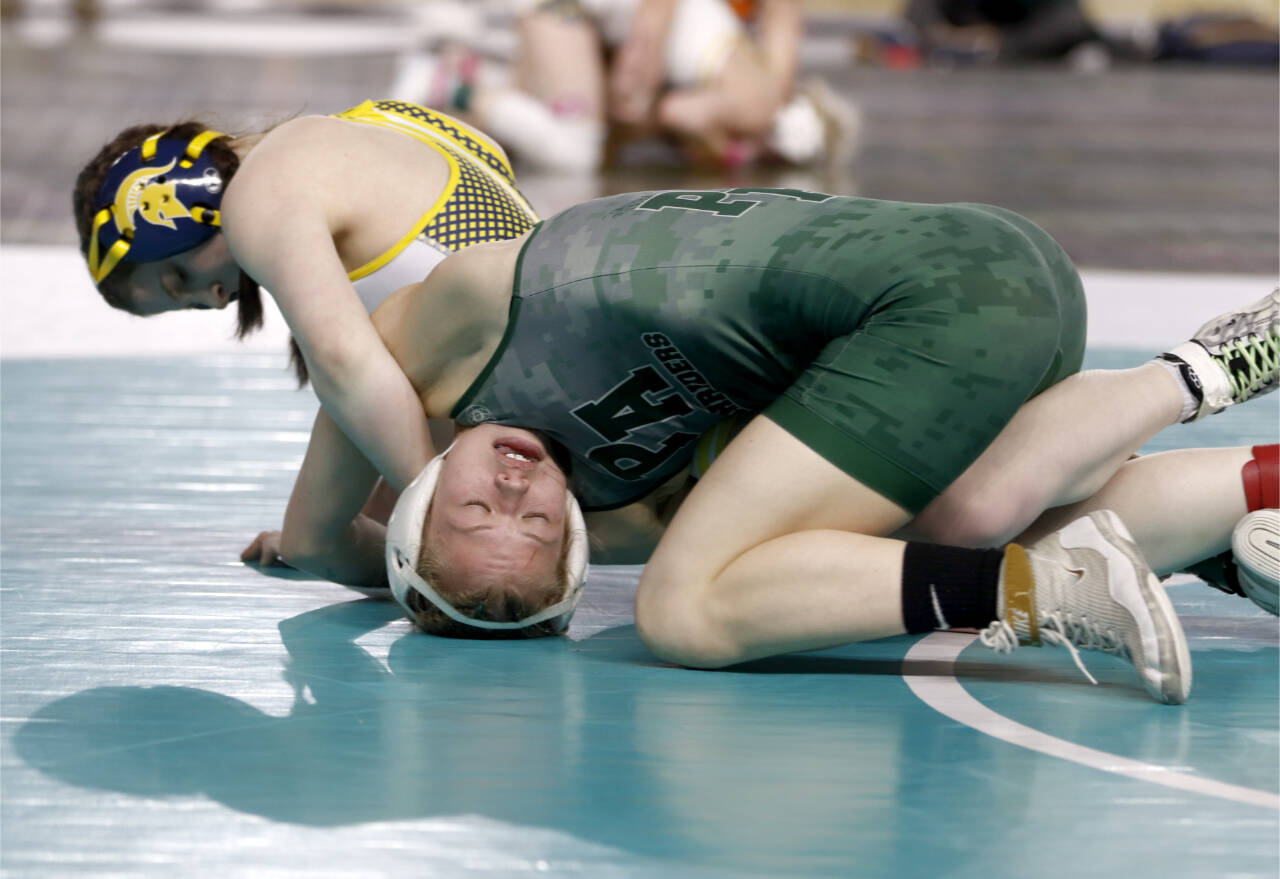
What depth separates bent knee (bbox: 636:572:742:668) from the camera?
2088 mm

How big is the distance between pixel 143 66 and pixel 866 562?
26.2 feet

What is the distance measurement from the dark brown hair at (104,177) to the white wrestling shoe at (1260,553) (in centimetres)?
159

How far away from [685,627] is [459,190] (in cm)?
92

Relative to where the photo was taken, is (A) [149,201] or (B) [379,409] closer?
(B) [379,409]

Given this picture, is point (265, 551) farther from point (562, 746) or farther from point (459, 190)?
point (562, 746)

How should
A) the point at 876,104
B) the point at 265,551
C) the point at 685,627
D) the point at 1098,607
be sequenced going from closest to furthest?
the point at 1098,607
the point at 685,627
the point at 265,551
the point at 876,104

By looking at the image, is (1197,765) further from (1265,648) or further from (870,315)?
(870,315)

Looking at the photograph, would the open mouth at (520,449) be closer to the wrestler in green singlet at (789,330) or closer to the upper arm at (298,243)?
the wrestler in green singlet at (789,330)

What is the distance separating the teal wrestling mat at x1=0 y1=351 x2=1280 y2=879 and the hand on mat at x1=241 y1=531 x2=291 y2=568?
0.09 ft

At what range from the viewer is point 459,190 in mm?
2631

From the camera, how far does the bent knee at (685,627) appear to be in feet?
6.85

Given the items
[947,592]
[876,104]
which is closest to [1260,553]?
[947,592]

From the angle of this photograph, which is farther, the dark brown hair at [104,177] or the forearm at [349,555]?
the dark brown hair at [104,177]

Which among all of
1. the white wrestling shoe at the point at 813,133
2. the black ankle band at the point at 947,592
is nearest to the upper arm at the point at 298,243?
the black ankle band at the point at 947,592
